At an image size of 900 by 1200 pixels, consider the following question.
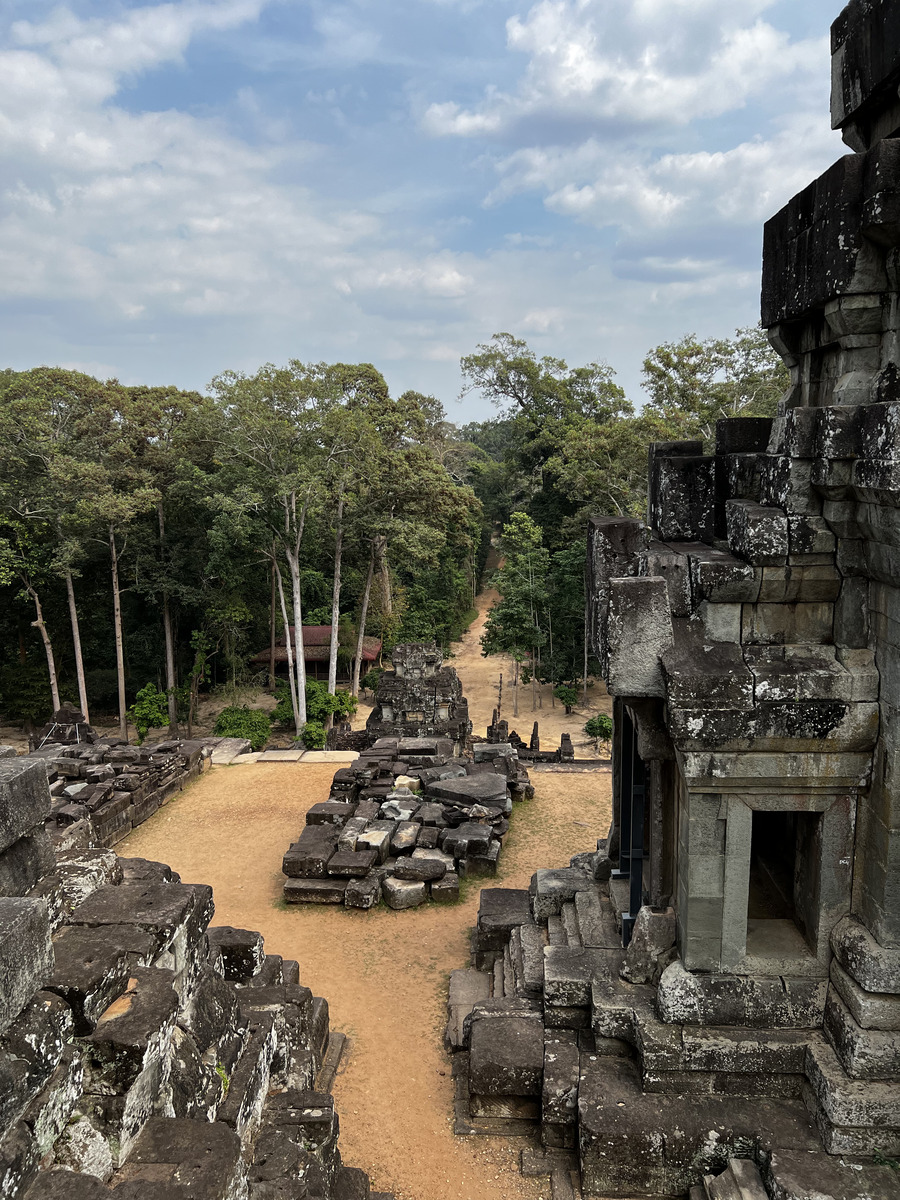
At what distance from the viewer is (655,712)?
17.4 feet

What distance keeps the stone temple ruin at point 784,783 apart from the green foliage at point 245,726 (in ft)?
55.2

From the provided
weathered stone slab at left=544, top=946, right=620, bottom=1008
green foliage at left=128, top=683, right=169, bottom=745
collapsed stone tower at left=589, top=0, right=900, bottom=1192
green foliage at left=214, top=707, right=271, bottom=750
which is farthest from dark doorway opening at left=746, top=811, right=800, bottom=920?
green foliage at left=128, top=683, right=169, bottom=745

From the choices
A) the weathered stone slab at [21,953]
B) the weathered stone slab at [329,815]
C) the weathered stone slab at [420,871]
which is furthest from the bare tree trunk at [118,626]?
the weathered stone slab at [21,953]

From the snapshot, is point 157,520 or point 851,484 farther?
point 157,520

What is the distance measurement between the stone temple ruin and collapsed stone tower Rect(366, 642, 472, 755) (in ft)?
40.6

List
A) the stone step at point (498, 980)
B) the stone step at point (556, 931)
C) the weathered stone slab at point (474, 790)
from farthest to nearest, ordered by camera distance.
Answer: the weathered stone slab at point (474, 790) < the stone step at point (498, 980) < the stone step at point (556, 931)

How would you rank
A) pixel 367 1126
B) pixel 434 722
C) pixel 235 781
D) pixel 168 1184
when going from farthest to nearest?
pixel 434 722 → pixel 235 781 → pixel 367 1126 → pixel 168 1184

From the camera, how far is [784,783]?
15.7ft

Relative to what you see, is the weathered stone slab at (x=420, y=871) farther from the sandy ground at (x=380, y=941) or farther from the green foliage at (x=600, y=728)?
the green foliage at (x=600, y=728)

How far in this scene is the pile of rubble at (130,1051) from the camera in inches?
116

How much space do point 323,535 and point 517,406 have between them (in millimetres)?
18461

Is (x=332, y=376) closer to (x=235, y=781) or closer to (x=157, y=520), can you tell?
(x=157, y=520)

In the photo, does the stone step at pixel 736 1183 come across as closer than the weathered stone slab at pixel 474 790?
Yes

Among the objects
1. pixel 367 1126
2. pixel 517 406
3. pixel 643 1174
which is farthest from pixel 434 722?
pixel 517 406
